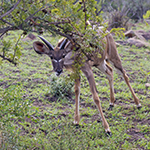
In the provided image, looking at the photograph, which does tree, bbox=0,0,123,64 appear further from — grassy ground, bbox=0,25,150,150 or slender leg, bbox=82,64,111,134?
slender leg, bbox=82,64,111,134

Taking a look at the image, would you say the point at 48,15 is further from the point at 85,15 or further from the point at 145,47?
the point at 145,47

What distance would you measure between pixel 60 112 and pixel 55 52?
1504 millimetres

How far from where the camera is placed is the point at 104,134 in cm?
446

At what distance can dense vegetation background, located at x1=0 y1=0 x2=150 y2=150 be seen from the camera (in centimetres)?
282

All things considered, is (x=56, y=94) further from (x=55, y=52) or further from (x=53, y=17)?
(x=53, y=17)

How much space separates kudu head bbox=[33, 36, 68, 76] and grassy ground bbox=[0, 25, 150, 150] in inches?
8.1

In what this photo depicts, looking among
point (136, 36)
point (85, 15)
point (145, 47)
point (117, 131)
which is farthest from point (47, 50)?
point (136, 36)

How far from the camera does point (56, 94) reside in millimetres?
5926

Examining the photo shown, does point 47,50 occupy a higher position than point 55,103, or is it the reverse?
point 47,50

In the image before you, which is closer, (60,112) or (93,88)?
(93,88)

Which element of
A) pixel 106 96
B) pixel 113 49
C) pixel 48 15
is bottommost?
pixel 106 96

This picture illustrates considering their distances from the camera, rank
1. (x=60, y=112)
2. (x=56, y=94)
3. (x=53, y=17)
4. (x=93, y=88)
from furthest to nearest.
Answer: (x=56, y=94)
(x=60, y=112)
(x=93, y=88)
(x=53, y=17)

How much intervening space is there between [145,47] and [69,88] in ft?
20.8

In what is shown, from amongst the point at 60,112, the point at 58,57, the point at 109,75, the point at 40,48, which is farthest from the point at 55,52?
the point at 109,75
